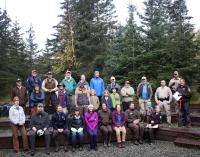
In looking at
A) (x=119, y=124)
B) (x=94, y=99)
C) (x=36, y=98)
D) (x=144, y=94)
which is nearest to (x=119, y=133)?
(x=119, y=124)

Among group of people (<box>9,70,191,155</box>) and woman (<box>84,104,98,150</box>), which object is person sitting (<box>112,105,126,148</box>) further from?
woman (<box>84,104,98,150</box>)

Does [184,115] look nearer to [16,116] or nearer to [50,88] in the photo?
[50,88]

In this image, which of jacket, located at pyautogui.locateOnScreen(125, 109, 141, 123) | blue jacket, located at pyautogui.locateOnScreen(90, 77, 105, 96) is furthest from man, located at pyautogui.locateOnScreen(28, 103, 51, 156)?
jacket, located at pyautogui.locateOnScreen(125, 109, 141, 123)

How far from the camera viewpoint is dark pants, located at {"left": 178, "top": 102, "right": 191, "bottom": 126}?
14047 millimetres

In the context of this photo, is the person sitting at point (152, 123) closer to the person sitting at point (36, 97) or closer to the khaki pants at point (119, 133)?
the khaki pants at point (119, 133)

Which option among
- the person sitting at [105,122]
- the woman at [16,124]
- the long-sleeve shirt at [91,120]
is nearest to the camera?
the woman at [16,124]

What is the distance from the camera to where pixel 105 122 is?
42.4 ft

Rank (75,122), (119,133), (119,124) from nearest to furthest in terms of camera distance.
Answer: (75,122)
(119,133)
(119,124)

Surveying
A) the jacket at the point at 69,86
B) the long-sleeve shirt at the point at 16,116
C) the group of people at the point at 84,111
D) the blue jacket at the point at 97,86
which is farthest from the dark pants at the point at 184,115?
the long-sleeve shirt at the point at 16,116

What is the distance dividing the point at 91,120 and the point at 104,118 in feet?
1.99

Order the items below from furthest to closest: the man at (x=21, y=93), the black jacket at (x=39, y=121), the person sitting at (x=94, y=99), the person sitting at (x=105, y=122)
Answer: the person sitting at (x=94, y=99)
the man at (x=21, y=93)
the person sitting at (x=105, y=122)
the black jacket at (x=39, y=121)

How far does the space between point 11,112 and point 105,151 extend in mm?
3221

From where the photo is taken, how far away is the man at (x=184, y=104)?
553 inches

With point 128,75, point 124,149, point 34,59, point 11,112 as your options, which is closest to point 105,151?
point 124,149
